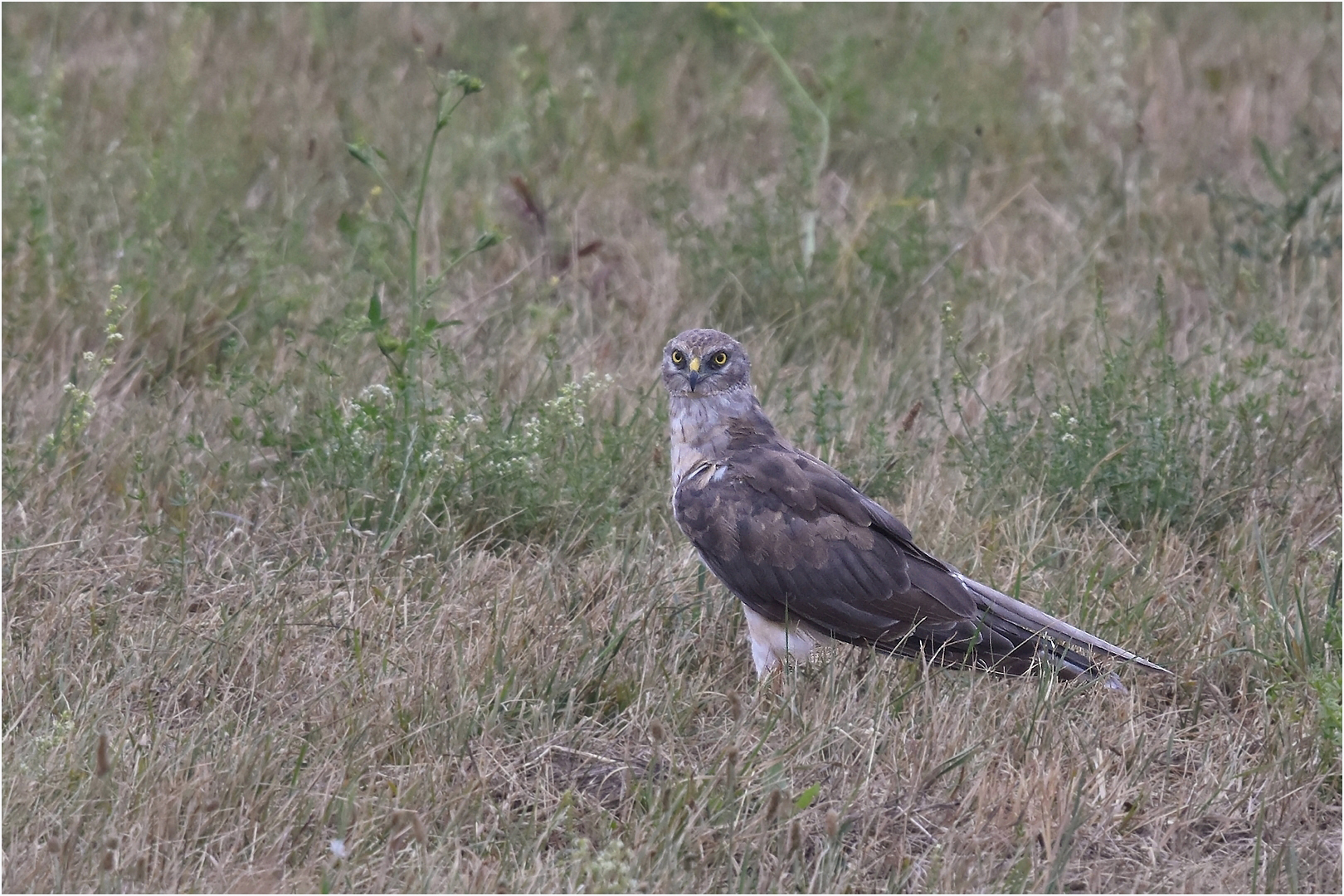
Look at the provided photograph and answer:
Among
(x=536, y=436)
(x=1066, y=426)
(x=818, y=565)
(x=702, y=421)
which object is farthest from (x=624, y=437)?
(x=1066, y=426)

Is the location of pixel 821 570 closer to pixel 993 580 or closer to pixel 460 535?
pixel 993 580

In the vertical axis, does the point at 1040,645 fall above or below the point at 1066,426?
below

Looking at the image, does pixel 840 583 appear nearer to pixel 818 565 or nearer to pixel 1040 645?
pixel 818 565

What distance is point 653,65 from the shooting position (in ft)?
28.0

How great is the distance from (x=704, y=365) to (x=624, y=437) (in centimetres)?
59

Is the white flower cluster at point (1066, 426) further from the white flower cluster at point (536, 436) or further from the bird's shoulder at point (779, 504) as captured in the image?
the white flower cluster at point (536, 436)

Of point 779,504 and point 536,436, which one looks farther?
point 536,436

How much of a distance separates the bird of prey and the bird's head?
31 centimetres

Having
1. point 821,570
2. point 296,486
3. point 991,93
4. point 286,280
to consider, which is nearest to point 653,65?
point 991,93

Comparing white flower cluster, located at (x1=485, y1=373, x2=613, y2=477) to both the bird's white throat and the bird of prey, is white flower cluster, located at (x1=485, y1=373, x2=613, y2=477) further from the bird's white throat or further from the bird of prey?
the bird of prey

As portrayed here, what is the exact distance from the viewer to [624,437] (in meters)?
5.17

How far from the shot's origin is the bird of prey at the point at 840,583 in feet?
13.7

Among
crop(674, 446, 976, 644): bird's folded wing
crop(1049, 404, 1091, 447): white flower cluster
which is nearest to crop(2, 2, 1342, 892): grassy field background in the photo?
crop(1049, 404, 1091, 447): white flower cluster

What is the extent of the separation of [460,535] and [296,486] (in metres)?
0.60
